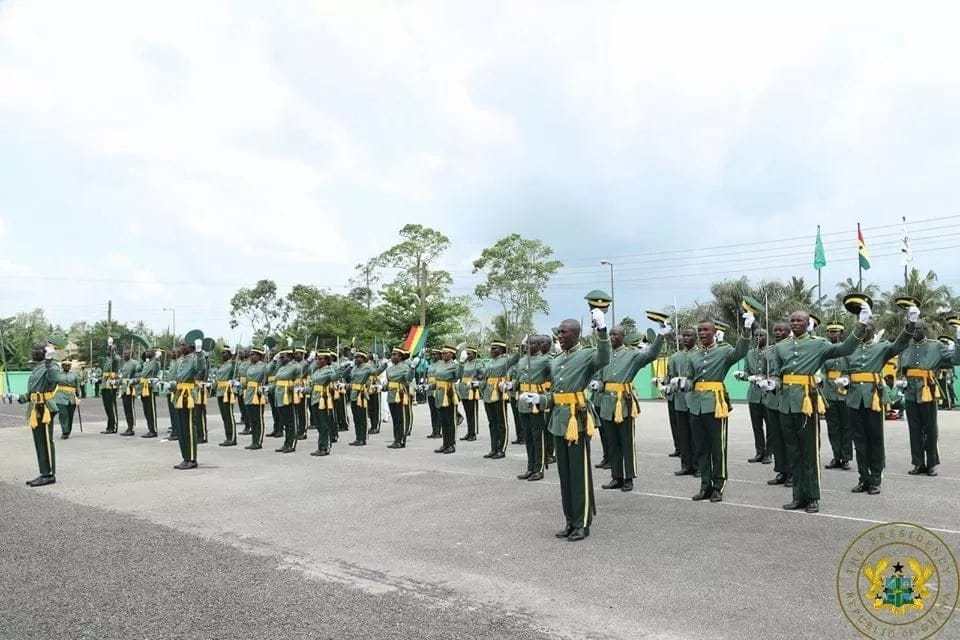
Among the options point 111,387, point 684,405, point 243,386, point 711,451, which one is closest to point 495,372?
point 684,405

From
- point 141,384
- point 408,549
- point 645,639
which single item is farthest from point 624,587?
point 141,384

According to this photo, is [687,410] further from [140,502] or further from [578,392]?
[140,502]

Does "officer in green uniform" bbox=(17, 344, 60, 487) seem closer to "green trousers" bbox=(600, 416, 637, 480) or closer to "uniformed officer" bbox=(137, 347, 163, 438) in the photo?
"uniformed officer" bbox=(137, 347, 163, 438)

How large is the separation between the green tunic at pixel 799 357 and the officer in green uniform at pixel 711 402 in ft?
1.37

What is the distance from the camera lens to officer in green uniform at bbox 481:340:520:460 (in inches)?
509

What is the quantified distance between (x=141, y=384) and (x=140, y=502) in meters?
10.2

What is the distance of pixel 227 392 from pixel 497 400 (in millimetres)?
6774

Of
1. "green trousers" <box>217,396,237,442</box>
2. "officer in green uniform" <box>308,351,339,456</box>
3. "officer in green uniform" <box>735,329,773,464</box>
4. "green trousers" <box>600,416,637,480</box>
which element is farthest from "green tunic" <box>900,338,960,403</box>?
"green trousers" <box>217,396,237,442</box>

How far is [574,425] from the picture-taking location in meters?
6.88

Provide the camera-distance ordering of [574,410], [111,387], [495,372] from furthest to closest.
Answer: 1. [111,387]
2. [495,372]
3. [574,410]

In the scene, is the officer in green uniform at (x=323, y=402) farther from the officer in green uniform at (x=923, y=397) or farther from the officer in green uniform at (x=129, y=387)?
the officer in green uniform at (x=923, y=397)

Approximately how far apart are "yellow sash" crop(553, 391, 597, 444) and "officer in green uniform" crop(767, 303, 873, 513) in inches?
92.2

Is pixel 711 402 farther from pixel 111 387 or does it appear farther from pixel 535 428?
pixel 111 387

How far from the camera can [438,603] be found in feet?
16.6
